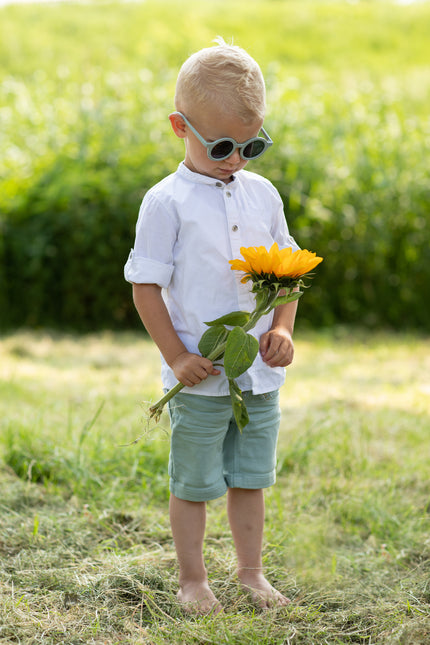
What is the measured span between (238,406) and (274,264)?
14.2 inches

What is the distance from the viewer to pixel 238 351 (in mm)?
1711

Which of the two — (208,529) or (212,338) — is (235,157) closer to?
(212,338)

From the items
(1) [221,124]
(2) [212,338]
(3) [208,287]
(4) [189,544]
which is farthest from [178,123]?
(4) [189,544]

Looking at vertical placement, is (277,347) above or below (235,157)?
below

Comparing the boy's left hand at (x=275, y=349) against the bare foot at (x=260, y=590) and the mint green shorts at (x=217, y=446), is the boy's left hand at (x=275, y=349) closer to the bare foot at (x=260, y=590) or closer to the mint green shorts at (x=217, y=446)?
the mint green shorts at (x=217, y=446)

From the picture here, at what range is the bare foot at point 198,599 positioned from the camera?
1877mm

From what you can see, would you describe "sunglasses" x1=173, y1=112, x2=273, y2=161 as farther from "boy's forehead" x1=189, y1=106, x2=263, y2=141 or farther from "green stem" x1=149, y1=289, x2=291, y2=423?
"green stem" x1=149, y1=289, x2=291, y2=423

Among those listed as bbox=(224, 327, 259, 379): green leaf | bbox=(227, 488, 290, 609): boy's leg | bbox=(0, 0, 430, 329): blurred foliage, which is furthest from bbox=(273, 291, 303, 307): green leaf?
bbox=(0, 0, 430, 329): blurred foliage

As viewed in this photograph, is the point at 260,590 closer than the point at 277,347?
No

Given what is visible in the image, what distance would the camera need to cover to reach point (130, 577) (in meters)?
2.00

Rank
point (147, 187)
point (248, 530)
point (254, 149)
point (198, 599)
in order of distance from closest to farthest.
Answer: point (254, 149) → point (198, 599) → point (248, 530) → point (147, 187)

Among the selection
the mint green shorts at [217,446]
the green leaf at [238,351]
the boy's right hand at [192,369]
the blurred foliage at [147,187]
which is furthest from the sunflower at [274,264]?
the blurred foliage at [147,187]

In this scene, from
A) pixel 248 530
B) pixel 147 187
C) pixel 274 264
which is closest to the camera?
pixel 274 264

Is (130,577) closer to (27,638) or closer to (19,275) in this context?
(27,638)
